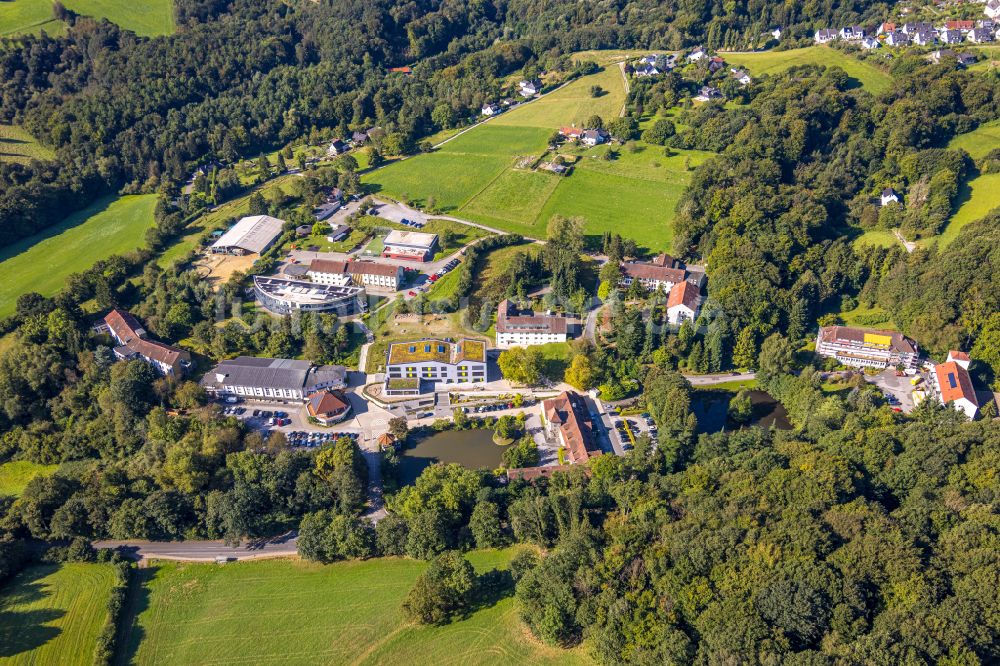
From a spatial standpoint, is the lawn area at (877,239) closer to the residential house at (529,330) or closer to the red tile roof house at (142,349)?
the residential house at (529,330)

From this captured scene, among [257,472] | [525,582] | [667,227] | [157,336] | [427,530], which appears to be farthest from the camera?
[667,227]

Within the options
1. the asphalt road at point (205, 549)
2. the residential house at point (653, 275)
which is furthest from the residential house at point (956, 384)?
the asphalt road at point (205, 549)

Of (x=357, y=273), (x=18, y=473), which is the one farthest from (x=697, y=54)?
(x=18, y=473)

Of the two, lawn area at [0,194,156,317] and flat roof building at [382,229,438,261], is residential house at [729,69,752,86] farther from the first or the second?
lawn area at [0,194,156,317]

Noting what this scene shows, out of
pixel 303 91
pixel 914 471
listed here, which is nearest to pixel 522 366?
pixel 914 471

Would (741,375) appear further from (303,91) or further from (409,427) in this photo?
(303,91)

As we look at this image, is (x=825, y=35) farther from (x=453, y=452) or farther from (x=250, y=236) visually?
(x=453, y=452)
